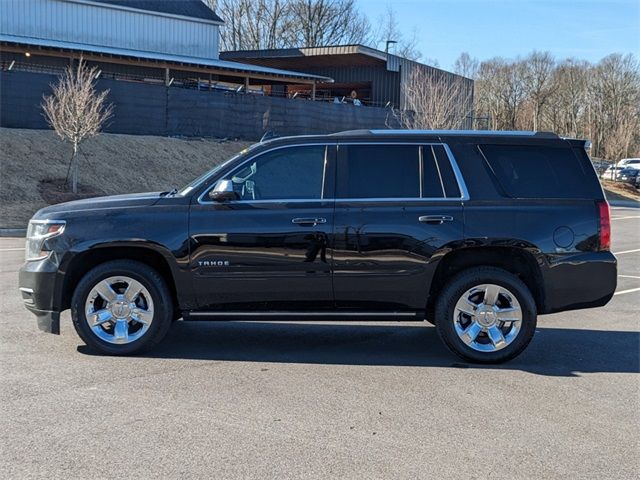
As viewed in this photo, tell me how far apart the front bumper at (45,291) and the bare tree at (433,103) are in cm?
2510

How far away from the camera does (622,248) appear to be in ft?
53.8

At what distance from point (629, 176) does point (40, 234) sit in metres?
48.0

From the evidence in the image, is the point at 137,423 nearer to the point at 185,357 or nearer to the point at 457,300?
the point at 185,357

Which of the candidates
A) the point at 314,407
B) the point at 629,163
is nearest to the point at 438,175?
the point at 314,407

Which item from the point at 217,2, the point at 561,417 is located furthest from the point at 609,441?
the point at 217,2

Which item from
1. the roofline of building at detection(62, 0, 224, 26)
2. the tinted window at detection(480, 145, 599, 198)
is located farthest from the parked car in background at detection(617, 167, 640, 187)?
the tinted window at detection(480, 145, 599, 198)

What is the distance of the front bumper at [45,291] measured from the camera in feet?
20.2

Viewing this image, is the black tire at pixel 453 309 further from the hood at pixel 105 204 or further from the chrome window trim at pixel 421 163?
the hood at pixel 105 204

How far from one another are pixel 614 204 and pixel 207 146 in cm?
2198

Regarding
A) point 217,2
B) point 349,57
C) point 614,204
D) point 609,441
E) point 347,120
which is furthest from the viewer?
point 217,2

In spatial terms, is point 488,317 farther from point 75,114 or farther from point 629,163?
point 629,163

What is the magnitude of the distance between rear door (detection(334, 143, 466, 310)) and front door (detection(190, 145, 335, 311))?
150mm

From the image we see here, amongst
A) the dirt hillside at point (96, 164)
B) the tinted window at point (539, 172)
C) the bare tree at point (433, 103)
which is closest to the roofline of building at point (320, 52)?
the bare tree at point (433, 103)

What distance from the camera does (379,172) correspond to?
20.9ft
